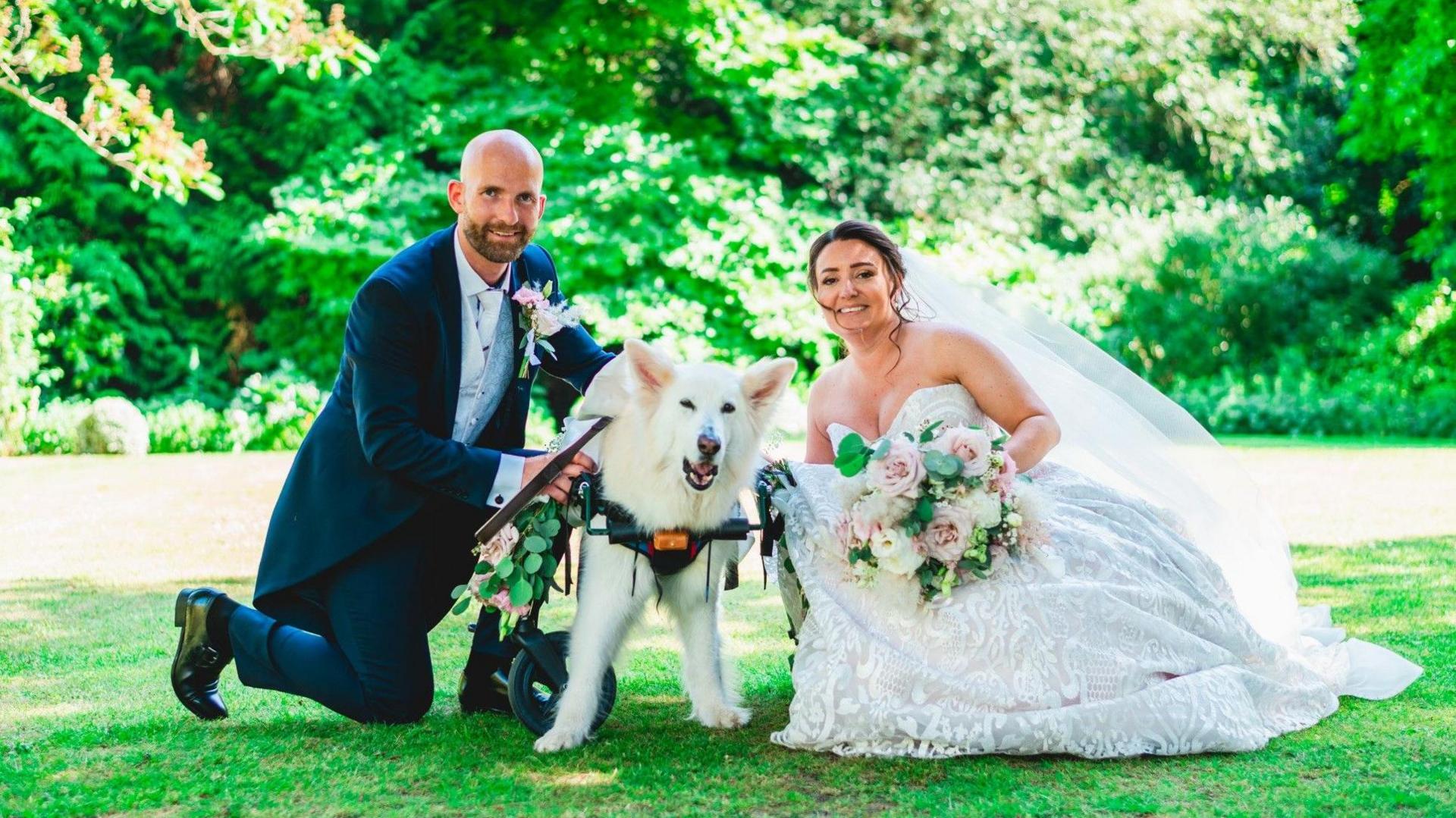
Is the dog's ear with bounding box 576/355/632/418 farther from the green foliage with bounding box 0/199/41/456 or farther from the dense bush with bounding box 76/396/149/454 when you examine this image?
the green foliage with bounding box 0/199/41/456

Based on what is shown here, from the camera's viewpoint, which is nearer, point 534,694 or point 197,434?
point 534,694

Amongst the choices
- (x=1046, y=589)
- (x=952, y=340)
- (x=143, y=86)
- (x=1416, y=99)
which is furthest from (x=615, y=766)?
(x=1416, y=99)

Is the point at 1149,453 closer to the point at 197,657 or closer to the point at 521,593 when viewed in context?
the point at 521,593

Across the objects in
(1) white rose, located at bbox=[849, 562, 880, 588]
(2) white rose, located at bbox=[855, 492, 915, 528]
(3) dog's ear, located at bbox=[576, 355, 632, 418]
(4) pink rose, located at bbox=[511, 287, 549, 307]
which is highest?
(4) pink rose, located at bbox=[511, 287, 549, 307]

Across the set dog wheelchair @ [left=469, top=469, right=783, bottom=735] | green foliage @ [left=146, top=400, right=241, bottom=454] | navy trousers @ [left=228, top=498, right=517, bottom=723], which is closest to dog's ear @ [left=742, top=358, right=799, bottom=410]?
dog wheelchair @ [left=469, top=469, right=783, bottom=735]

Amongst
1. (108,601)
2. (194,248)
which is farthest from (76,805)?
(194,248)

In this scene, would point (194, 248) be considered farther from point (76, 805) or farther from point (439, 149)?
point (76, 805)

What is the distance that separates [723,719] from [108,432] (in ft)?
36.6

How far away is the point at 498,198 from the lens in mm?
4242

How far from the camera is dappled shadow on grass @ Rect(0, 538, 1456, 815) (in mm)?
3330

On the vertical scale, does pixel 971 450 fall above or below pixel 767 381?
below

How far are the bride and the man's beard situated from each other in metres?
1.00

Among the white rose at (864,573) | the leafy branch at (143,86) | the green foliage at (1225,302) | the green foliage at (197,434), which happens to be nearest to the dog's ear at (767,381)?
the white rose at (864,573)

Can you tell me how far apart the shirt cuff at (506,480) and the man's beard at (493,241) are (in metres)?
0.70
